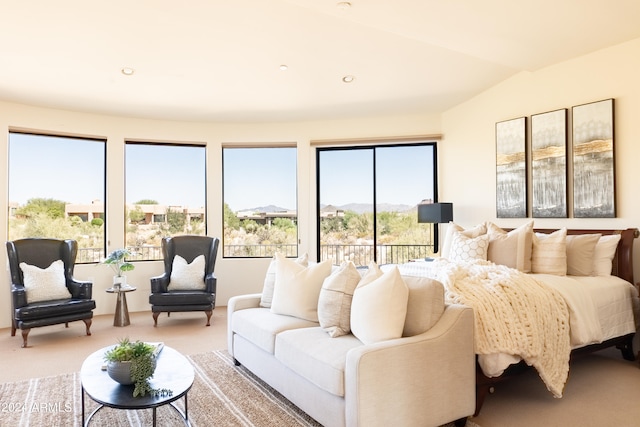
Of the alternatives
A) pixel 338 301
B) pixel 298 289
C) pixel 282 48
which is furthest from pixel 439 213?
pixel 338 301

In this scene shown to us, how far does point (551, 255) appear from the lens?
3799 millimetres

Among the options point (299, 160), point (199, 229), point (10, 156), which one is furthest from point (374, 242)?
point (10, 156)

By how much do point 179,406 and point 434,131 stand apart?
483cm

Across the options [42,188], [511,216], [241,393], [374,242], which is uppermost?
[42,188]

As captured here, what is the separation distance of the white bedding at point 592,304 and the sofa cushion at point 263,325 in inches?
45.3

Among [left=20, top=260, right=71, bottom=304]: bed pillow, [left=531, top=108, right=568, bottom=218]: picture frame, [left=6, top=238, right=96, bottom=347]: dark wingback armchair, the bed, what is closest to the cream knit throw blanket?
the bed

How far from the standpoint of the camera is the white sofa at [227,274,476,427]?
218 cm

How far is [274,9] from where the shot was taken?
318 cm

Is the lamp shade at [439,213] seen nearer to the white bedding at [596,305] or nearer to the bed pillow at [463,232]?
the bed pillow at [463,232]

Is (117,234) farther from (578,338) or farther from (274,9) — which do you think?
(578,338)

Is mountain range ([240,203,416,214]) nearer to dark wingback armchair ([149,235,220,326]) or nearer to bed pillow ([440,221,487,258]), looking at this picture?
dark wingback armchair ([149,235,220,326])

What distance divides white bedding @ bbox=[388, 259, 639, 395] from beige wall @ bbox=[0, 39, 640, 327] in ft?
1.83

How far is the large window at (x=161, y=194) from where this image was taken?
611 cm

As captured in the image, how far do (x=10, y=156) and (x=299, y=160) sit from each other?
3.77 m
